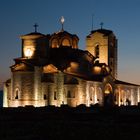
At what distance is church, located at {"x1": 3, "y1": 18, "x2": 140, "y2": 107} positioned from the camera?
60875mm

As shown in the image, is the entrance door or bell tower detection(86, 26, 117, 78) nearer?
the entrance door

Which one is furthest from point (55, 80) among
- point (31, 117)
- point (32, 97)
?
point (31, 117)

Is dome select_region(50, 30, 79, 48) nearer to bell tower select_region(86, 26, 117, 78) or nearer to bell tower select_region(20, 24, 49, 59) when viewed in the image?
bell tower select_region(20, 24, 49, 59)

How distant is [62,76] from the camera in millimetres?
63125

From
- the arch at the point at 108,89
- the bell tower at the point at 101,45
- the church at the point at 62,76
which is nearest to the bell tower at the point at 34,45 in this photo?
the church at the point at 62,76

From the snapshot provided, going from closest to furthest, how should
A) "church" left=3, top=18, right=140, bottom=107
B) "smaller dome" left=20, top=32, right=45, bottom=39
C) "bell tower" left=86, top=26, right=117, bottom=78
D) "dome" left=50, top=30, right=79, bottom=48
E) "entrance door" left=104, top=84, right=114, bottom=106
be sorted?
1. "church" left=3, top=18, right=140, bottom=107
2. "smaller dome" left=20, top=32, right=45, bottom=39
3. "entrance door" left=104, top=84, right=114, bottom=106
4. "dome" left=50, top=30, right=79, bottom=48
5. "bell tower" left=86, top=26, right=117, bottom=78

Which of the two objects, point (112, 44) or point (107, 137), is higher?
point (112, 44)

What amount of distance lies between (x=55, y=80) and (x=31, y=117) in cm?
2688

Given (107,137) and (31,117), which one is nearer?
(107,137)

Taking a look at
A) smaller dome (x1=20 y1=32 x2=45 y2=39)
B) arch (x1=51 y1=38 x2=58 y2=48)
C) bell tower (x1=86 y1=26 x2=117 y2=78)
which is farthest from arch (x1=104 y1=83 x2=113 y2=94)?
smaller dome (x1=20 y1=32 x2=45 y2=39)

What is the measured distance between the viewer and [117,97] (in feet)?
240

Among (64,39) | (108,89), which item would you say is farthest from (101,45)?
(108,89)

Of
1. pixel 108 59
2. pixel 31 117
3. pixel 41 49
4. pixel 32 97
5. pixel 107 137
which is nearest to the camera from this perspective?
pixel 107 137

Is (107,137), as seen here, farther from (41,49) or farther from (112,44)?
(112,44)
